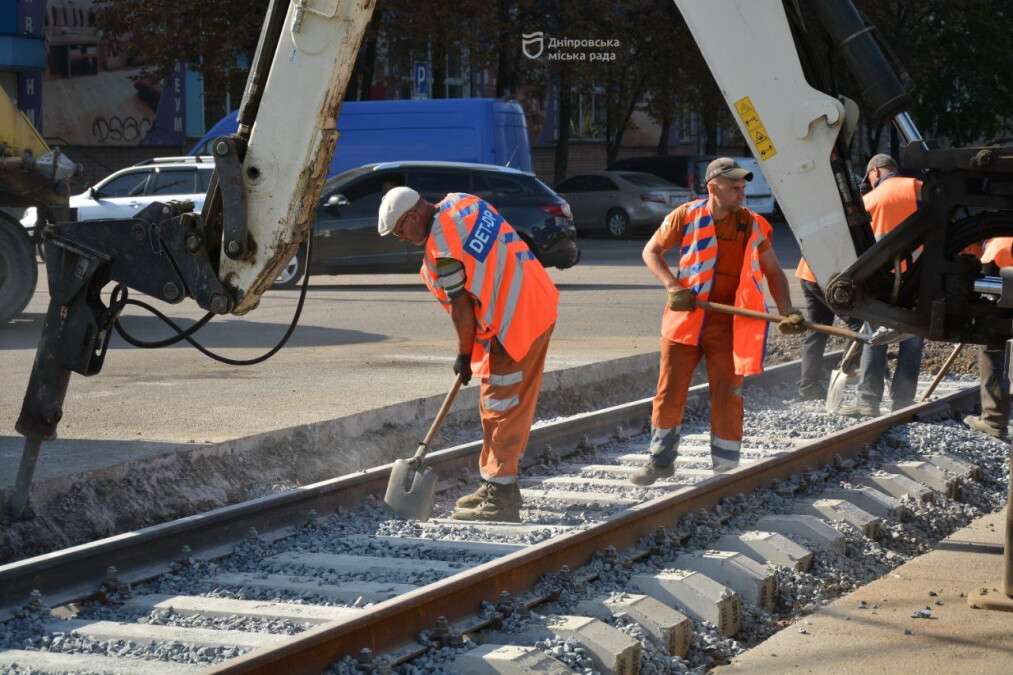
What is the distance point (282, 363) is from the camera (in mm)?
13344

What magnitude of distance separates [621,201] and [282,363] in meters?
21.8

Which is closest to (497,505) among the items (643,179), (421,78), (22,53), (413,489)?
(413,489)

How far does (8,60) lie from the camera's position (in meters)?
31.5

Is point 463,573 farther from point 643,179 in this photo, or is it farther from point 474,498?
point 643,179

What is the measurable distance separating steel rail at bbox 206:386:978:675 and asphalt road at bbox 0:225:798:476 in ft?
9.80

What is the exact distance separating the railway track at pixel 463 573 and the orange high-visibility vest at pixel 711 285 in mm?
687

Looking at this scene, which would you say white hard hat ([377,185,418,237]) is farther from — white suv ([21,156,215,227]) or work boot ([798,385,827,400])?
white suv ([21,156,215,227])

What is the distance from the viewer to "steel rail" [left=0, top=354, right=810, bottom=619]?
6.39 meters

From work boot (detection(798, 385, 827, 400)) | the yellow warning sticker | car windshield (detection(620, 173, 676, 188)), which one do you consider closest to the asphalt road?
work boot (detection(798, 385, 827, 400))

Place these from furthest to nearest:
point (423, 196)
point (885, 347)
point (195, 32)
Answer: point (195, 32) < point (423, 196) < point (885, 347)

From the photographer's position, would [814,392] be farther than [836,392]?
Yes

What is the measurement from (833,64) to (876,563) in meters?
2.36

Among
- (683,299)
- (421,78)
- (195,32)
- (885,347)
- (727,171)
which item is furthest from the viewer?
(421,78)

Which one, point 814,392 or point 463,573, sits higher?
point 463,573
